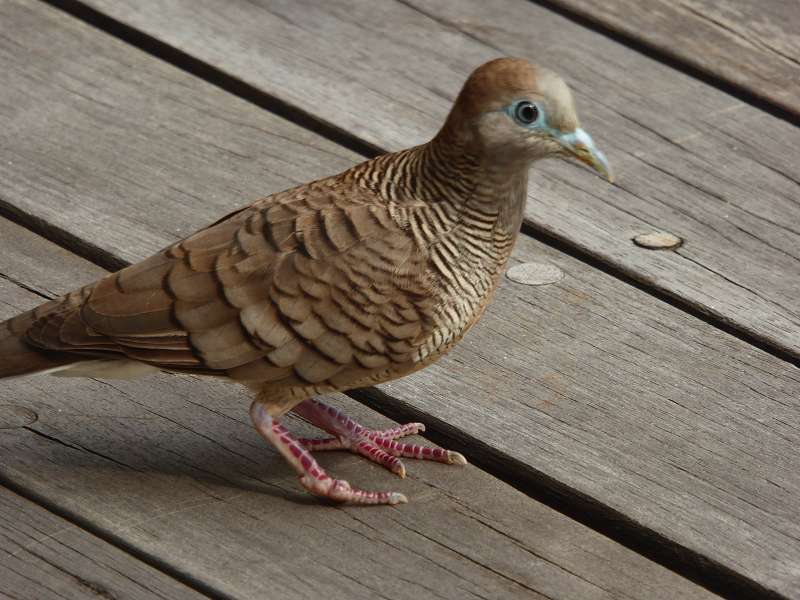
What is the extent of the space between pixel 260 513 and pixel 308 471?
12 centimetres

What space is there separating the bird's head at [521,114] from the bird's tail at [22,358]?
0.91m

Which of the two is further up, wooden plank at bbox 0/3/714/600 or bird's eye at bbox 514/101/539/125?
bird's eye at bbox 514/101/539/125

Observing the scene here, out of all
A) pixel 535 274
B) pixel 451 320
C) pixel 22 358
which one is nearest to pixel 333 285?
pixel 451 320

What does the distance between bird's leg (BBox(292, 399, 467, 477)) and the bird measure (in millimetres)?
147

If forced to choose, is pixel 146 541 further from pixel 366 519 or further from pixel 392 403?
pixel 392 403

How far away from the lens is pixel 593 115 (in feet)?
14.0

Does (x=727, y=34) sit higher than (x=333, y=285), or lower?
higher

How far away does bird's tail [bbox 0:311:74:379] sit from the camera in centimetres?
295

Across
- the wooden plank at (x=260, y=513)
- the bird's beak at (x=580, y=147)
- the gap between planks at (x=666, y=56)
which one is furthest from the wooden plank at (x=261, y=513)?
the gap between planks at (x=666, y=56)

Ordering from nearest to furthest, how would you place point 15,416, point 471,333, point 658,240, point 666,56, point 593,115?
point 15,416 → point 471,333 → point 658,240 → point 593,115 → point 666,56

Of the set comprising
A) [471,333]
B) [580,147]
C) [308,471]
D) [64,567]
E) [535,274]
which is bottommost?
[64,567]

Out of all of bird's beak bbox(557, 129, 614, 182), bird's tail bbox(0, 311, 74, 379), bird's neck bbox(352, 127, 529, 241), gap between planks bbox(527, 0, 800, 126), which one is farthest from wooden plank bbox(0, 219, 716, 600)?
gap between planks bbox(527, 0, 800, 126)

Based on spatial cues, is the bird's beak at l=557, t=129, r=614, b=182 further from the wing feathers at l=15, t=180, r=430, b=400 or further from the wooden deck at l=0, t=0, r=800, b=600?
the wooden deck at l=0, t=0, r=800, b=600

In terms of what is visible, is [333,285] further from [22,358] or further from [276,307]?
[22,358]
